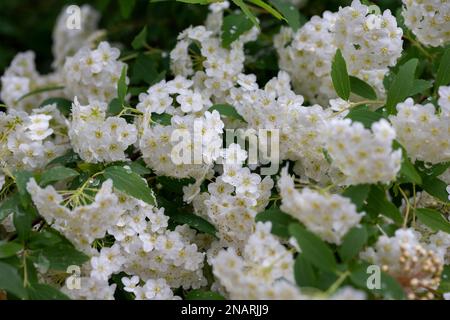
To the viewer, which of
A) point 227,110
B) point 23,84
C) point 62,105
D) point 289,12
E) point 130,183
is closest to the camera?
point 130,183

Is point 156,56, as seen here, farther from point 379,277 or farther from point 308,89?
point 379,277

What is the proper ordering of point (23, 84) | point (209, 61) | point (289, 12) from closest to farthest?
point (209, 61) < point (289, 12) < point (23, 84)

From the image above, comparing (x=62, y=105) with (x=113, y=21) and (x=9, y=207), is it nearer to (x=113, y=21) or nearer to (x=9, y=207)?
(x=9, y=207)

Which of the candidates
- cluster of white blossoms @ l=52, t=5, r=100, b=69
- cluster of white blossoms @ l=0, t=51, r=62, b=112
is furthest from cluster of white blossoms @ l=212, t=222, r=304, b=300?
cluster of white blossoms @ l=52, t=5, r=100, b=69

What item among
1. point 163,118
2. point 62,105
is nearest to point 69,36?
point 62,105

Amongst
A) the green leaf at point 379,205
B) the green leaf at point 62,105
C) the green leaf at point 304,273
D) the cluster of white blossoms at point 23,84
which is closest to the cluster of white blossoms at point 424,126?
the green leaf at point 379,205
